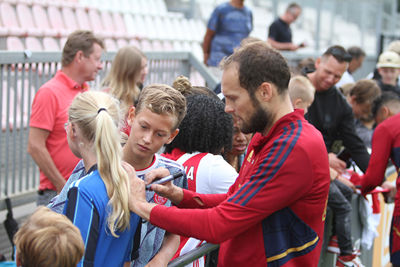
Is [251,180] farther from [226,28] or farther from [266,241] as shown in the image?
[226,28]

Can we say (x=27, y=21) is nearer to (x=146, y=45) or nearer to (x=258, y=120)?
(x=146, y=45)

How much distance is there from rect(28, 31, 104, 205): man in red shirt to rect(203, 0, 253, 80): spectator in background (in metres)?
3.41

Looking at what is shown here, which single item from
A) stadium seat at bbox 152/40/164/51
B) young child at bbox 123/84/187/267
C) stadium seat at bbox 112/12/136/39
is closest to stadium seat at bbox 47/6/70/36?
stadium seat at bbox 112/12/136/39

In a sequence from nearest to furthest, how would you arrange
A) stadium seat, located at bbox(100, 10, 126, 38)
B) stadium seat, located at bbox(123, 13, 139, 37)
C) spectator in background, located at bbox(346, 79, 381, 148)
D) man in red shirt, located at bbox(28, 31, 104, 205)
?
1. man in red shirt, located at bbox(28, 31, 104, 205)
2. spectator in background, located at bbox(346, 79, 381, 148)
3. stadium seat, located at bbox(100, 10, 126, 38)
4. stadium seat, located at bbox(123, 13, 139, 37)

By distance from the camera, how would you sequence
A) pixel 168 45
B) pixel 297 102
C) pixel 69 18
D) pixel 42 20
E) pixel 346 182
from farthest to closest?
pixel 168 45 → pixel 69 18 → pixel 42 20 → pixel 346 182 → pixel 297 102

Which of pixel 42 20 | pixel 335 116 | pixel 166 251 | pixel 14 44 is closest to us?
pixel 166 251

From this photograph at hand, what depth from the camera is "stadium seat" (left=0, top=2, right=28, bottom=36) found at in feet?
26.7

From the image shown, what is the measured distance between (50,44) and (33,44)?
1.12 feet

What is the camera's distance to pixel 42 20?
9289 millimetres

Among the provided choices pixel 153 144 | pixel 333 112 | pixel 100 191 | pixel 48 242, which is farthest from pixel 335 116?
pixel 48 242

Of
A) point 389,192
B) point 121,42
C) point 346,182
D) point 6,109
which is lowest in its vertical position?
point 389,192

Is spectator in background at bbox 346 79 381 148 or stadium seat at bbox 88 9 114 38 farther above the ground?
stadium seat at bbox 88 9 114 38

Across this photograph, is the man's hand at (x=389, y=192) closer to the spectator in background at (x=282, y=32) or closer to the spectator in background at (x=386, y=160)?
the spectator in background at (x=386, y=160)

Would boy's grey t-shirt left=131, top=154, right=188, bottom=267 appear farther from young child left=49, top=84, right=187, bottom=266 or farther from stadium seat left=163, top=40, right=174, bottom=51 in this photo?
stadium seat left=163, top=40, right=174, bottom=51
